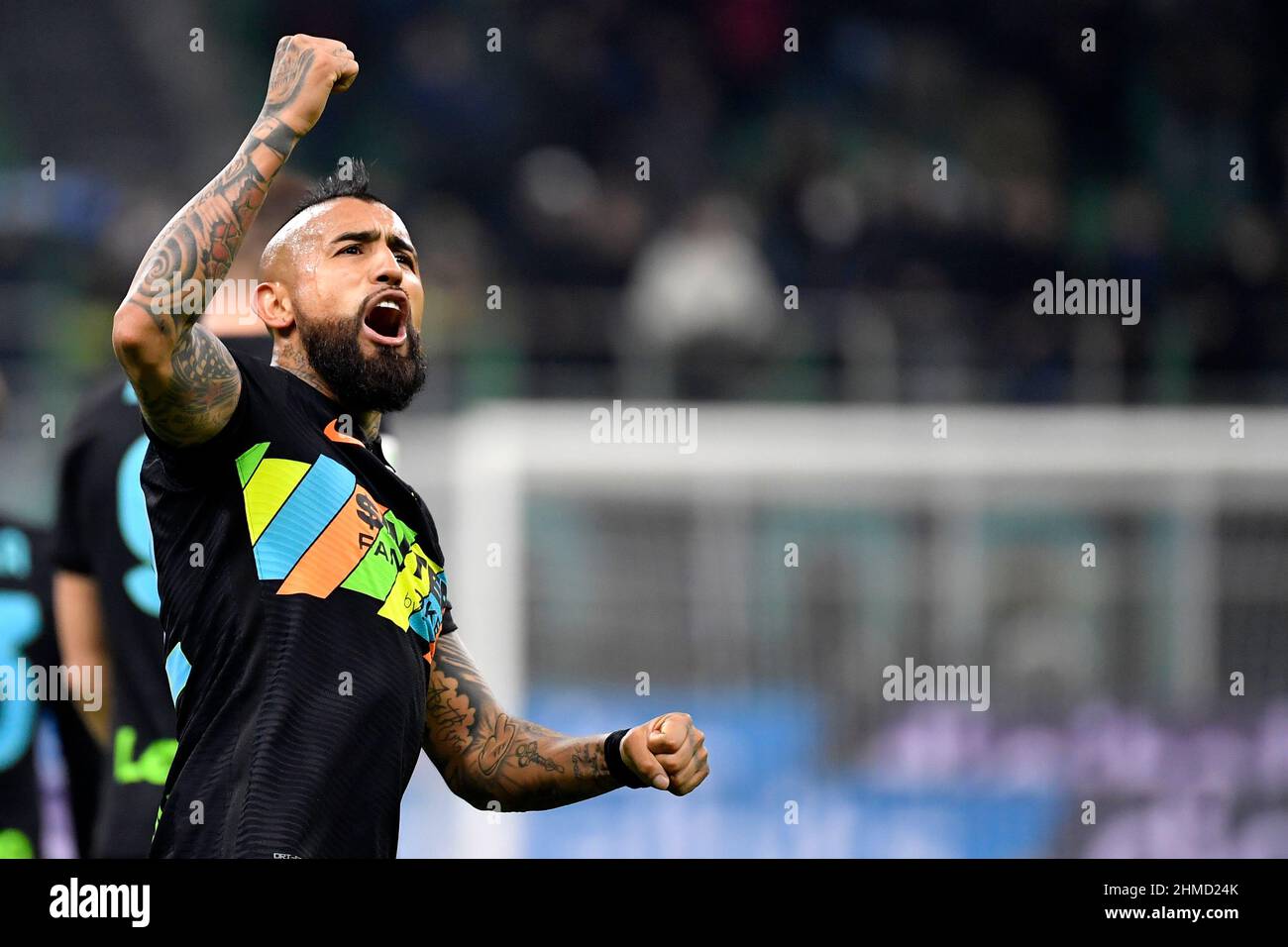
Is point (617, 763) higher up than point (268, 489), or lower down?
lower down

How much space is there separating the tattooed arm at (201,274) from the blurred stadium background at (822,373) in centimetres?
497

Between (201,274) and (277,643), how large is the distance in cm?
58

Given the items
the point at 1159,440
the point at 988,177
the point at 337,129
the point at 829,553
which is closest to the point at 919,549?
the point at 829,553

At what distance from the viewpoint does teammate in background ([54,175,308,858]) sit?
4.16 meters

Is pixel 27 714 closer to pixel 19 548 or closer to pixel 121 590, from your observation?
pixel 19 548

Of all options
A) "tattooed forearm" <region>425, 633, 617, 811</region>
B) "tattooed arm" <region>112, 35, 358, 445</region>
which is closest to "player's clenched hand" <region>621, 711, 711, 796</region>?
"tattooed forearm" <region>425, 633, 617, 811</region>

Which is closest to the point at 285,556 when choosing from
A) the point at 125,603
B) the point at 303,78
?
the point at 303,78

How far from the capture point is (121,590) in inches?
166

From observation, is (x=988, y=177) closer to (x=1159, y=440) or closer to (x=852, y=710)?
(x=1159, y=440)

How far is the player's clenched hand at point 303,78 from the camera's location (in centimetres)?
282
